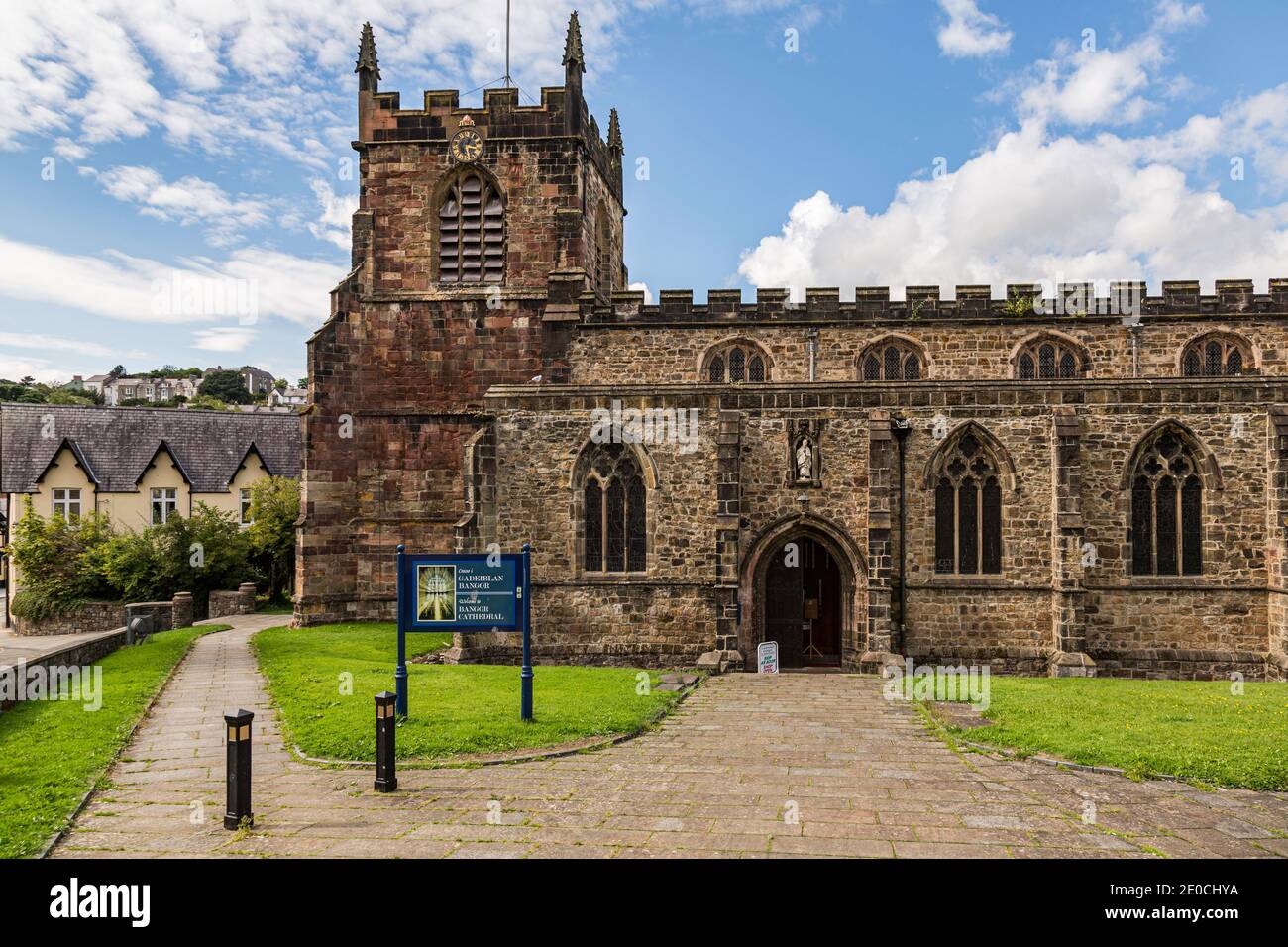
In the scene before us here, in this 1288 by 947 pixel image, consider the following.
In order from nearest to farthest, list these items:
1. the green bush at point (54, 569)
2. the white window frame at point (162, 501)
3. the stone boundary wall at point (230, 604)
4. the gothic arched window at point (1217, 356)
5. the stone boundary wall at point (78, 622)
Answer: the gothic arched window at point (1217, 356), the stone boundary wall at point (230, 604), the stone boundary wall at point (78, 622), the green bush at point (54, 569), the white window frame at point (162, 501)

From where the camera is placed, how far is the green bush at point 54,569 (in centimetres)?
3350

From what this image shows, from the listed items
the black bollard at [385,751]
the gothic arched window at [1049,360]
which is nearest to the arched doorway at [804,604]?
the gothic arched window at [1049,360]

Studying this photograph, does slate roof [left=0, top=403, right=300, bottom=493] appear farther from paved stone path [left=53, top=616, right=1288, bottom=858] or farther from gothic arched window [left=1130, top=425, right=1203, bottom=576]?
gothic arched window [left=1130, top=425, right=1203, bottom=576]

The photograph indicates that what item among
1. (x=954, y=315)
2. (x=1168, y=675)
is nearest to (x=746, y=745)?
(x=1168, y=675)

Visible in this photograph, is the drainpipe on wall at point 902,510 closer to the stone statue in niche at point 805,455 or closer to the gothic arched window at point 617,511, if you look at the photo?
the stone statue in niche at point 805,455

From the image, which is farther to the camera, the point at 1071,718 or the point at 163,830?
the point at 1071,718

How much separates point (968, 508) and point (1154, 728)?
805cm

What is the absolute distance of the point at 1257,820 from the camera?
842 cm

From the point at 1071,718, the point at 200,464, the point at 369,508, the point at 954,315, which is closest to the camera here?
the point at 1071,718

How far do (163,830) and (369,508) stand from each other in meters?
18.8

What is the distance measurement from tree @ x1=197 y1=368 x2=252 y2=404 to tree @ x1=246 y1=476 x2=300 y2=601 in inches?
4370

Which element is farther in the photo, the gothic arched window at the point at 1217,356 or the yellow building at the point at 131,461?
the yellow building at the point at 131,461

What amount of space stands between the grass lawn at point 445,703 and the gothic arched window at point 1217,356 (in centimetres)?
1788
